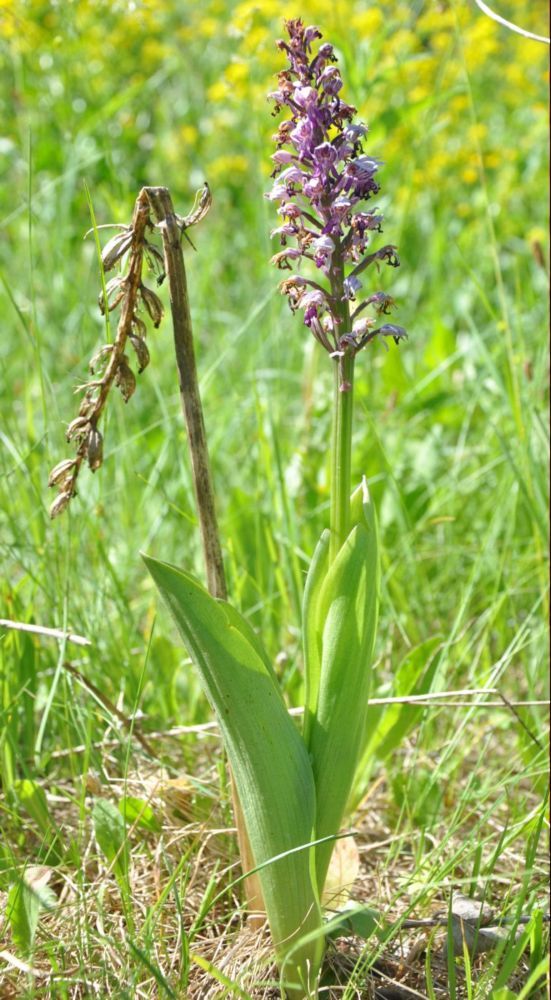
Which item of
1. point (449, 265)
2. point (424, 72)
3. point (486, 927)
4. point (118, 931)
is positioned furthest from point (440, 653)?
point (424, 72)

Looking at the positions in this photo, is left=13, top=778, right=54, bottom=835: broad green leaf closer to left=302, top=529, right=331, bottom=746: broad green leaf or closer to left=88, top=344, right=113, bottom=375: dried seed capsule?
left=302, top=529, right=331, bottom=746: broad green leaf

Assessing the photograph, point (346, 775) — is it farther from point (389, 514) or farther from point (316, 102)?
point (389, 514)

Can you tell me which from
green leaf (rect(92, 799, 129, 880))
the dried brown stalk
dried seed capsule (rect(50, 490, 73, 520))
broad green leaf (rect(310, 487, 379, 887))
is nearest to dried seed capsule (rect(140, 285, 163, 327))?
the dried brown stalk

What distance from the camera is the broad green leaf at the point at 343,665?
4.36 ft

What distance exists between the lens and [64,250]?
363 centimetres

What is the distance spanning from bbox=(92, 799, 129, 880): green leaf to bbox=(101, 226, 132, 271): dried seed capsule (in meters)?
0.83

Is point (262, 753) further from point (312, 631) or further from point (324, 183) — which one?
point (324, 183)

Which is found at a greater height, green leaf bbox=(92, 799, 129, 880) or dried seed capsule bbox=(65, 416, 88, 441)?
dried seed capsule bbox=(65, 416, 88, 441)

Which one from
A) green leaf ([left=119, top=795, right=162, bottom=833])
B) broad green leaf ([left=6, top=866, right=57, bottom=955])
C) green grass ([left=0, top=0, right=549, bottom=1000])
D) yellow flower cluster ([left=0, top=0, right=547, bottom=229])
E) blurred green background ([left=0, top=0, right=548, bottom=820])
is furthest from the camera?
yellow flower cluster ([left=0, top=0, right=547, bottom=229])

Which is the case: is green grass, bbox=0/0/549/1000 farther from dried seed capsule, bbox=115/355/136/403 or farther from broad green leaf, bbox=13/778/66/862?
dried seed capsule, bbox=115/355/136/403

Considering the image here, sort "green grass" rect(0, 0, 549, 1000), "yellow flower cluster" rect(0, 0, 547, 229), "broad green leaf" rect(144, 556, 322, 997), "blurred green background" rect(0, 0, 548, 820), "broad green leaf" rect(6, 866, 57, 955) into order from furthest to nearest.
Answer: "yellow flower cluster" rect(0, 0, 547, 229)
"blurred green background" rect(0, 0, 548, 820)
"green grass" rect(0, 0, 549, 1000)
"broad green leaf" rect(6, 866, 57, 955)
"broad green leaf" rect(144, 556, 322, 997)

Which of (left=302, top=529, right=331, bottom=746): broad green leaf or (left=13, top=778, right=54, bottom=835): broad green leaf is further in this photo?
(left=13, top=778, right=54, bottom=835): broad green leaf

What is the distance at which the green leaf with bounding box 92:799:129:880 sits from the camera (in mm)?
1514

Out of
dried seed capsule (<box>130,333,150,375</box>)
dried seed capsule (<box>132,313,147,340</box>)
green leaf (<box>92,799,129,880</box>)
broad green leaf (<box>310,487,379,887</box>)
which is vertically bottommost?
green leaf (<box>92,799,129,880</box>)
